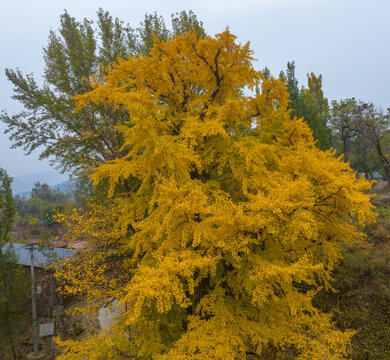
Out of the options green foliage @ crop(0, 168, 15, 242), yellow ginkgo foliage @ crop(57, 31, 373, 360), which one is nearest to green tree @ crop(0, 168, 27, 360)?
green foliage @ crop(0, 168, 15, 242)

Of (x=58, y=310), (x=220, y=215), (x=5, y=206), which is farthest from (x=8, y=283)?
(x=220, y=215)

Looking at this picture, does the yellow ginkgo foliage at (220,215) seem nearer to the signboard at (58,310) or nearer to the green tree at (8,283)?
the green tree at (8,283)

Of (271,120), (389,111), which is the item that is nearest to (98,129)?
(271,120)

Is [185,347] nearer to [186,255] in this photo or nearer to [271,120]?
[186,255]

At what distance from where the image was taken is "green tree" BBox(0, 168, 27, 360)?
31.6 ft

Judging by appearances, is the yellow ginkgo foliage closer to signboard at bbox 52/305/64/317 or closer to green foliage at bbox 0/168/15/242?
green foliage at bbox 0/168/15/242

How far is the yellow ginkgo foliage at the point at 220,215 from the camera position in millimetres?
4535

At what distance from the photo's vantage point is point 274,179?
18.4 ft

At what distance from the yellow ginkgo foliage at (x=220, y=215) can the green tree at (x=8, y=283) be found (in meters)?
5.07

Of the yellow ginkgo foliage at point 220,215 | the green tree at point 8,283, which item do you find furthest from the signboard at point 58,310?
the yellow ginkgo foliage at point 220,215

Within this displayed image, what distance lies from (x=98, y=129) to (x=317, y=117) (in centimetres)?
1328

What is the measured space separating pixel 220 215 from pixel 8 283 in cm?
1006

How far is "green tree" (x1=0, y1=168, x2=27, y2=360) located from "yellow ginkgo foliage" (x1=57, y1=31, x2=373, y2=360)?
16.6 ft

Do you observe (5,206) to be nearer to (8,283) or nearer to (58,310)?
(8,283)
